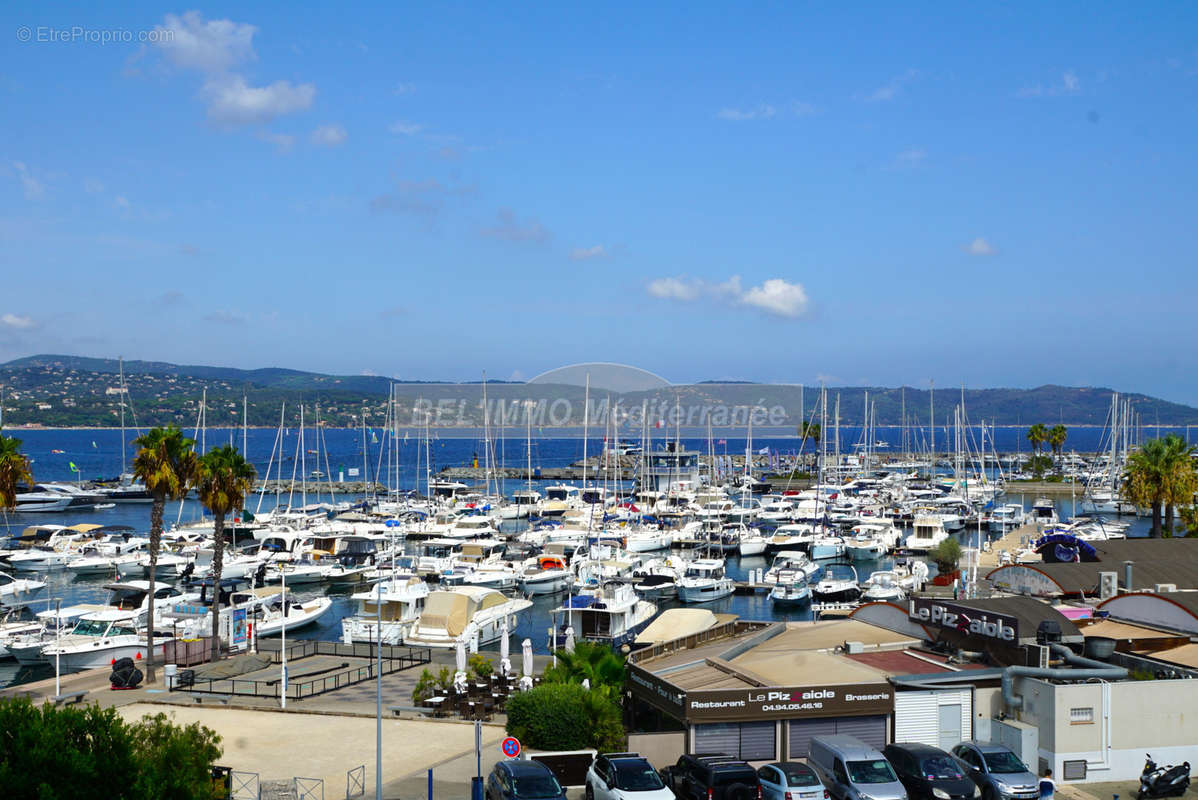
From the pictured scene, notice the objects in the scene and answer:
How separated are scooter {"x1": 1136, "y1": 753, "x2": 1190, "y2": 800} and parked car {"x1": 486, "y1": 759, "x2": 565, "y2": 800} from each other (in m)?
11.5

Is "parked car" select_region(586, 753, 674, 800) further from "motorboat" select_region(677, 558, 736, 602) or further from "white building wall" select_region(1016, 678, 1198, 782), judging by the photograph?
"motorboat" select_region(677, 558, 736, 602)

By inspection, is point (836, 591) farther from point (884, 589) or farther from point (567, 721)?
point (567, 721)

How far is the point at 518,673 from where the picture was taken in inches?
1273

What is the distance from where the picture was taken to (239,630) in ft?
131

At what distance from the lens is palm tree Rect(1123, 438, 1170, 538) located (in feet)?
186

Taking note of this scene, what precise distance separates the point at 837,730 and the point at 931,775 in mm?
3069

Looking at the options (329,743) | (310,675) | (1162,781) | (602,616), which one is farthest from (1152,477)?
(329,743)

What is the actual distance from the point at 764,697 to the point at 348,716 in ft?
38.4

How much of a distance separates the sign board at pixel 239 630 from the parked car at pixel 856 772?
993 inches

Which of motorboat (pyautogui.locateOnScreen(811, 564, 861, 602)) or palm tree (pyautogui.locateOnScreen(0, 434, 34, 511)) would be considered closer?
palm tree (pyautogui.locateOnScreen(0, 434, 34, 511))

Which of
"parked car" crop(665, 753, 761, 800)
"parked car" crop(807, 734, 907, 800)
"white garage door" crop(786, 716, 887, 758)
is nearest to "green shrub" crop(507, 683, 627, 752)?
"parked car" crop(665, 753, 761, 800)

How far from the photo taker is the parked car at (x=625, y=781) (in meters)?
18.3

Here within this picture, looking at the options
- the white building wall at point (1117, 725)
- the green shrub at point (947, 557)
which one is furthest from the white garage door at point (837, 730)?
the green shrub at point (947, 557)

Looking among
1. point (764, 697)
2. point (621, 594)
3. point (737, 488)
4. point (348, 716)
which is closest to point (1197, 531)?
point (621, 594)
